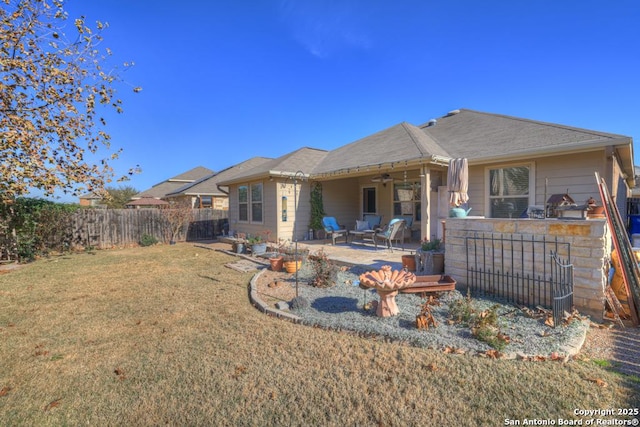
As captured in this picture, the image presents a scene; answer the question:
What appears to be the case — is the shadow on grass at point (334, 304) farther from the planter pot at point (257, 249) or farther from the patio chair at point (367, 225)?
the patio chair at point (367, 225)

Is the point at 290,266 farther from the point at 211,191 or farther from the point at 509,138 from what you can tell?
the point at 211,191

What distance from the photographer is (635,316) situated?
389cm

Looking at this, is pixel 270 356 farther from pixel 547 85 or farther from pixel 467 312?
pixel 547 85

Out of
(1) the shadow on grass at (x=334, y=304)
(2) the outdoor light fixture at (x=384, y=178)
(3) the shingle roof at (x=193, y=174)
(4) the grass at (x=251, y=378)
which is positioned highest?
(3) the shingle roof at (x=193, y=174)

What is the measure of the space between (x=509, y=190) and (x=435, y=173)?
78.8 inches

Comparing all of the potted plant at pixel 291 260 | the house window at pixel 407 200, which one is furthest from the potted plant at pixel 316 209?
the potted plant at pixel 291 260

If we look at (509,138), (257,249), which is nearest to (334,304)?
(257,249)

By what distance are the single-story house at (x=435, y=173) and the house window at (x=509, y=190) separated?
0.08ft

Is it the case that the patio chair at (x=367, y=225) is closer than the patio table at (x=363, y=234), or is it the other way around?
the patio table at (x=363, y=234)

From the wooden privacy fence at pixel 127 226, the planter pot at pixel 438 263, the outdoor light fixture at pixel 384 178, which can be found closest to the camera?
the planter pot at pixel 438 263

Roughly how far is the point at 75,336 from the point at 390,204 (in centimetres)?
1009

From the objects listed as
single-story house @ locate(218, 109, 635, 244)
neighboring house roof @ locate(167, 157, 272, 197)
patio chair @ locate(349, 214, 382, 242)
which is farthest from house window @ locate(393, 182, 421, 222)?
neighboring house roof @ locate(167, 157, 272, 197)

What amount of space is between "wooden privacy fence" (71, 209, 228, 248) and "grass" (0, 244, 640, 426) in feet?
30.3

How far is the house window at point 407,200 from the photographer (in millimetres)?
10836
